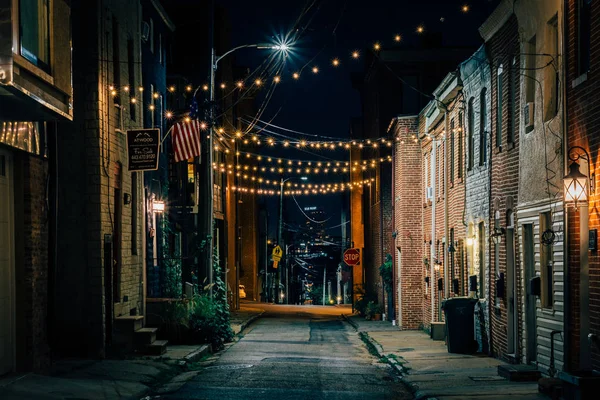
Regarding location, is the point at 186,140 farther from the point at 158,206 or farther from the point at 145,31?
the point at 145,31

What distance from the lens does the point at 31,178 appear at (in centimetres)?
1320

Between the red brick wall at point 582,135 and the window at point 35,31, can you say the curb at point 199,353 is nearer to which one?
the window at point 35,31

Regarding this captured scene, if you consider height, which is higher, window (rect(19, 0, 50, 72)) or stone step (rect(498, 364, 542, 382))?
window (rect(19, 0, 50, 72))

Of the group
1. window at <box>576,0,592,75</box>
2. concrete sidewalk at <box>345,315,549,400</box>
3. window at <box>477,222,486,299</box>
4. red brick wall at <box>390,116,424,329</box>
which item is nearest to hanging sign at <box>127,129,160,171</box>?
concrete sidewalk at <box>345,315,549,400</box>

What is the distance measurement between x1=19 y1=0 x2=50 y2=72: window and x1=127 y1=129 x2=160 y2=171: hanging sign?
605cm

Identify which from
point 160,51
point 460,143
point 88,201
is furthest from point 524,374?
point 160,51

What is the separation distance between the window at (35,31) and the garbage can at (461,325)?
11084mm

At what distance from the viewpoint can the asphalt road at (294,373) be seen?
1250 centimetres

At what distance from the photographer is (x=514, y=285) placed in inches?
641

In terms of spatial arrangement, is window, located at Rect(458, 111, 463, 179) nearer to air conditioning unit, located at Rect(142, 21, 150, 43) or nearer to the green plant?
air conditioning unit, located at Rect(142, 21, 150, 43)

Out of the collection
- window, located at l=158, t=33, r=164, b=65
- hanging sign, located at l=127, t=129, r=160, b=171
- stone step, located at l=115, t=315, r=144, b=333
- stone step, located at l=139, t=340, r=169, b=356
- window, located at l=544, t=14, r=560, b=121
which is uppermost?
window, located at l=158, t=33, r=164, b=65

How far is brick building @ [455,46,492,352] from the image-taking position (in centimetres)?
1866

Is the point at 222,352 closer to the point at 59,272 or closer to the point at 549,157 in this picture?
the point at 59,272

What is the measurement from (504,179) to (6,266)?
385 inches
